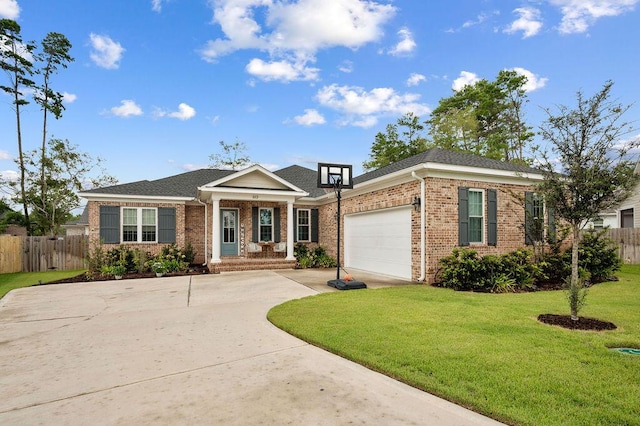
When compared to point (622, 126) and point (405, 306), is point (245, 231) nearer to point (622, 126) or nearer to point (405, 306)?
point (405, 306)

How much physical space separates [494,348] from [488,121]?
2790cm

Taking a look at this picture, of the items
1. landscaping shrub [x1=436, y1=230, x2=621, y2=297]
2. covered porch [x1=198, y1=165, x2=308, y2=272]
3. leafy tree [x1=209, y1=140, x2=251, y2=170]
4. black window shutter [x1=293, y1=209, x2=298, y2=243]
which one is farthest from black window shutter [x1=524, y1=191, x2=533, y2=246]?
leafy tree [x1=209, y1=140, x2=251, y2=170]

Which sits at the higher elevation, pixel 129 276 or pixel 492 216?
pixel 492 216

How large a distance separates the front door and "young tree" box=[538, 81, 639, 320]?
12.8 m

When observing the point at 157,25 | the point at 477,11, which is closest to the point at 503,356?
the point at 477,11

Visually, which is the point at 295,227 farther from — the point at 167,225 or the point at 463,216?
the point at 463,216

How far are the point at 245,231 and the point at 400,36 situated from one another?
11.0m

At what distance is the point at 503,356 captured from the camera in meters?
4.02

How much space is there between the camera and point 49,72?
2277cm

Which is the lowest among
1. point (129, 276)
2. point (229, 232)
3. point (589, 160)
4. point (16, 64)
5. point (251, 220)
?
point (129, 276)

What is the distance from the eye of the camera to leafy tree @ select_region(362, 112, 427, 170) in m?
27.6

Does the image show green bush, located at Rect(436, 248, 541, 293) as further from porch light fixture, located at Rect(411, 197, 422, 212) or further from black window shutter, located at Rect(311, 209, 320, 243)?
black window shutter, located at Rect(311, 209, 320, 243)

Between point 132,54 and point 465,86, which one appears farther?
point 465,86

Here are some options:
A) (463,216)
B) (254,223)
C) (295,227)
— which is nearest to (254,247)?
(254,223)
